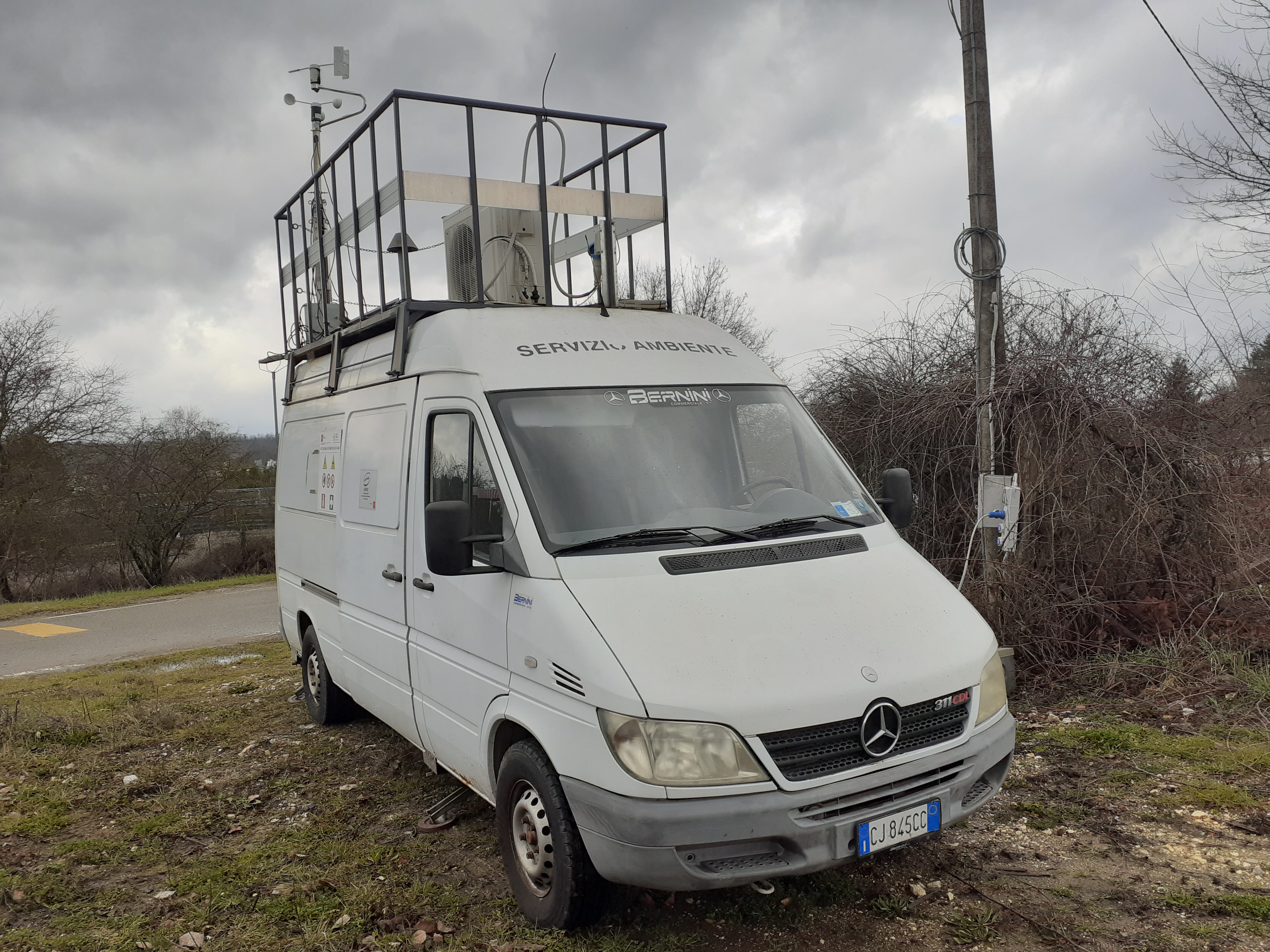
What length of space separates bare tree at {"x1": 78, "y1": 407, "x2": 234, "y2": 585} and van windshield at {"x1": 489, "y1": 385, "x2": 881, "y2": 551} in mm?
24305

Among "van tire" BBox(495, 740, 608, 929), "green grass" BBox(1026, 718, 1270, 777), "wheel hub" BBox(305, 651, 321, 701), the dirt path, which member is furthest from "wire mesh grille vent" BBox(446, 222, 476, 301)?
"green grass" BBox(1026, 718, 1270, 777)

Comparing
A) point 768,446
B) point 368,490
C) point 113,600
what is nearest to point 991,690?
point 768,446

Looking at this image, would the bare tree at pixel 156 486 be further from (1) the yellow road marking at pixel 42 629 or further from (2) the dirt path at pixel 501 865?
(2) the dirt path at pixel 501 865

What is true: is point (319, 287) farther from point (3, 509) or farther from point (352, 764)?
point (3, 509)

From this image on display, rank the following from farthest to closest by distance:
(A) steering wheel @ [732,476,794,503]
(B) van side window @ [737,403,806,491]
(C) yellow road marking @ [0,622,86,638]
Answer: (C) yellow road marking @ [0,622,86,638]
(B) van side window @ [737,403,806,491]
(A) steering wheel @ [732,476,794,503]

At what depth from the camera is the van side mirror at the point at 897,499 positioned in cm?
481

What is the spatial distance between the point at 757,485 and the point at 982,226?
4.29m

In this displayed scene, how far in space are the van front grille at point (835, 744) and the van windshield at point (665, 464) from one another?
3.13 ft

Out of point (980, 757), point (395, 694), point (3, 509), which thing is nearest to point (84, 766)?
point (395, 694)

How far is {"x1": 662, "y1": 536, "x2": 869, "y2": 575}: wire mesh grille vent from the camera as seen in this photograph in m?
3.66

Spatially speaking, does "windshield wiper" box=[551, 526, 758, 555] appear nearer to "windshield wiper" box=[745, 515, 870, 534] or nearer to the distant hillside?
"windshield wiper" box=[745, 515, 870, 534]

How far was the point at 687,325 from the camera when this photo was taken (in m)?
5.14

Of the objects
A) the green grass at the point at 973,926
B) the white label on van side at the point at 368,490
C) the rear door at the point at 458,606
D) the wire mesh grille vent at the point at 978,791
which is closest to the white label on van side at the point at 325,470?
the white label on van side at the point at 368,490

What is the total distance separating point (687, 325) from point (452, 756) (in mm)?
2550
